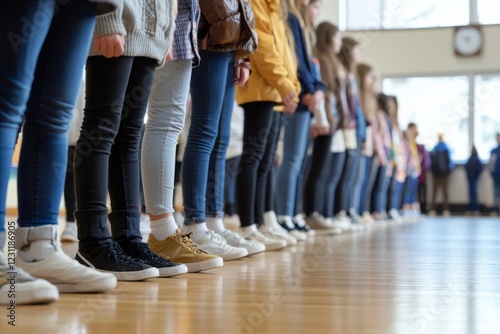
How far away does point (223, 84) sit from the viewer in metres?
2.52

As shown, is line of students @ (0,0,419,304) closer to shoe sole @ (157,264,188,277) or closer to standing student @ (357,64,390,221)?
shoe sole @ (157,264,188,277)

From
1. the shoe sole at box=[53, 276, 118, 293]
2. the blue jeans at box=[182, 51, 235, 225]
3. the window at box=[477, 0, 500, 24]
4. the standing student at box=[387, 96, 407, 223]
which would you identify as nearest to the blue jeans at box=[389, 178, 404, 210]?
the standing student at box=[387, 96, 407, 223]

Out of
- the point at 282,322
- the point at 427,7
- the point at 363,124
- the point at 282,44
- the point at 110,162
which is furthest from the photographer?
the point at 427,7

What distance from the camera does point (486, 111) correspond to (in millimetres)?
12859

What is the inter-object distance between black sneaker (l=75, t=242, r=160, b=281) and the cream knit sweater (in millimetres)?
445

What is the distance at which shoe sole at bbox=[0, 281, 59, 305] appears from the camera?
1364mm

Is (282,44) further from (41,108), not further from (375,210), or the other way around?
(375,210)

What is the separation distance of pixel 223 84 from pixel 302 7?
166 cm

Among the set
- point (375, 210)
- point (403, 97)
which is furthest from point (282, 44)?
point (403, 97)

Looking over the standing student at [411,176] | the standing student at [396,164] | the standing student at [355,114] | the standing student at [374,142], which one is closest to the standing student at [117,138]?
the standing student at [355,114]

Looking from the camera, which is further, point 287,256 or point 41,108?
point 287,256

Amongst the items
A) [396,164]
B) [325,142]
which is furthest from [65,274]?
[396,164]

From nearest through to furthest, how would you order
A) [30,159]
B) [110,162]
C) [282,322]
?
[282,322]
[30,159]
[110,162]

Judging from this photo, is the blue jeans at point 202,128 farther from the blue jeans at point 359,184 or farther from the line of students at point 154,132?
the blue jeans at point 359,184
